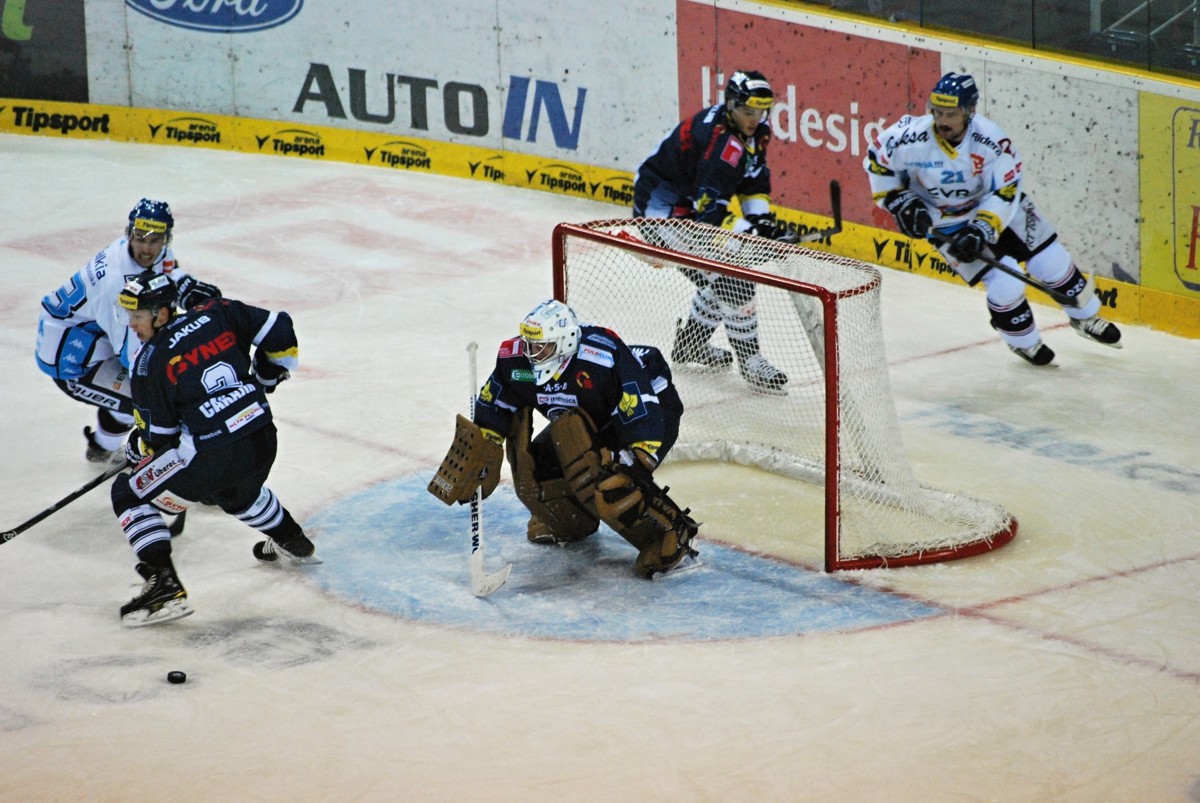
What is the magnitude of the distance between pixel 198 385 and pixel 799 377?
8.31 ft

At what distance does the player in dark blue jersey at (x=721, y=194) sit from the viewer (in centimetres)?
714

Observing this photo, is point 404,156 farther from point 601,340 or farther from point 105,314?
point 601,340

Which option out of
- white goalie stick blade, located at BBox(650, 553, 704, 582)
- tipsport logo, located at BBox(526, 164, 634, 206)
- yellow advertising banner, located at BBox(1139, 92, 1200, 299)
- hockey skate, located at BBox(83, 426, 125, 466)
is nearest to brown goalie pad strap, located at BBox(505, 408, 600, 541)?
white goalie stick blade, located at BBox(650, 553, 704, 582)

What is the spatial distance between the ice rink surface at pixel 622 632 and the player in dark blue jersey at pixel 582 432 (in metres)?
0.26

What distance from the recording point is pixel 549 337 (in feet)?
17.6

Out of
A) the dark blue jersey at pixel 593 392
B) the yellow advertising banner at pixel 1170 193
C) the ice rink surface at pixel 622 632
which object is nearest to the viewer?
the ice rink surface at pixel 622 632

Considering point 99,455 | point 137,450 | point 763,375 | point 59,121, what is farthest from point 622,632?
point 59,121

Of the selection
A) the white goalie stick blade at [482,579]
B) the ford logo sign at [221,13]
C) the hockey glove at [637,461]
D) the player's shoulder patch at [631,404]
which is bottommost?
the white goalie stick blade at [482,579]

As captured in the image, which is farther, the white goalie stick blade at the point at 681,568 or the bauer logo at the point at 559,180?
the bauer logo at the point at 559,180

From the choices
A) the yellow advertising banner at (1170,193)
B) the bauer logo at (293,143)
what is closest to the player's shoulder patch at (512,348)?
the yellow advertising banner at (1170,193)

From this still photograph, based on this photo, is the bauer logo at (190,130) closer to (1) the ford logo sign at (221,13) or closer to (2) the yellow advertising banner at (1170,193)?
(1) the ford logo sign at (221,13)

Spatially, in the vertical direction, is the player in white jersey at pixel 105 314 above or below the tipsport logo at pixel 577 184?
above

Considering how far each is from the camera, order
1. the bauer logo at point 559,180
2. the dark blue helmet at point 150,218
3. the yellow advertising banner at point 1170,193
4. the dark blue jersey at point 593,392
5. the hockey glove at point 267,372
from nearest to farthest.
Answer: the dark blue jersey at point 593,392 → the hockey glove at point 267,372 → the dark blue helmet at point 150,218 → the yellow advertising banner at point 1170,193 → the bauer logo at point 559,180

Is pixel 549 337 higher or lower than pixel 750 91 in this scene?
lower
